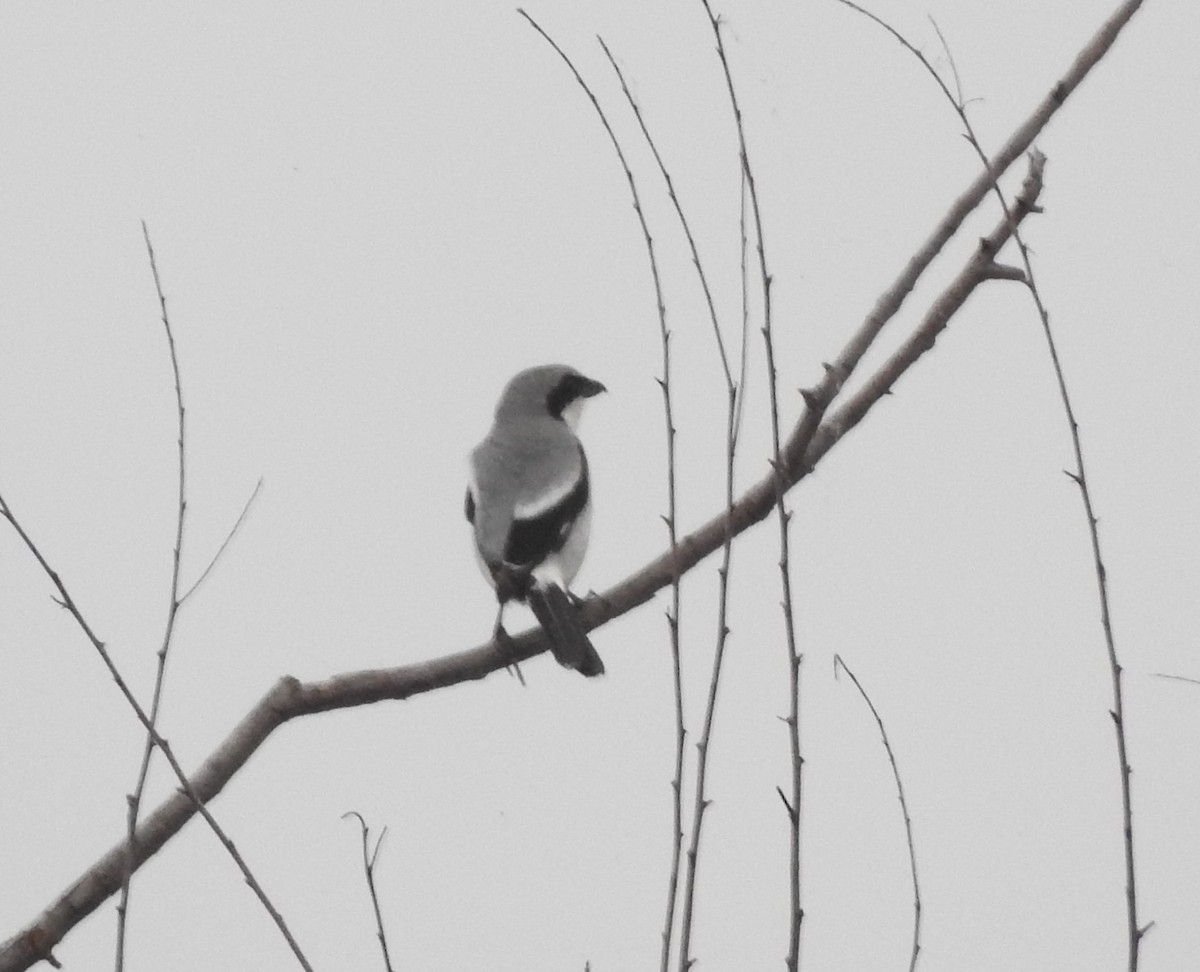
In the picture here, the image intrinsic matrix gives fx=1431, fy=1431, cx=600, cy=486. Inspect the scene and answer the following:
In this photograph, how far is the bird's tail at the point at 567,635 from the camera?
3.82m

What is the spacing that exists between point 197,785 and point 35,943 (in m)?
0.37

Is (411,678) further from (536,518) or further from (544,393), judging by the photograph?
(544,393)

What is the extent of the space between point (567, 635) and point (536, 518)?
0.48 meters

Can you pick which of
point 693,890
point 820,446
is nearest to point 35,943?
point 693,890

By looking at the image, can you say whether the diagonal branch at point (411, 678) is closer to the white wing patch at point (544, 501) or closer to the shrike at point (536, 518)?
the shrike at point (536, 518)

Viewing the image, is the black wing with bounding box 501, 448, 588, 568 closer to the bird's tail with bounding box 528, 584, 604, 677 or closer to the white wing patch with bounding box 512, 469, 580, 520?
the white wing patch with bounding box 512, 469, 580, 520

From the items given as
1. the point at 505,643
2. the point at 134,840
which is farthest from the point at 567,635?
the point at 134,840

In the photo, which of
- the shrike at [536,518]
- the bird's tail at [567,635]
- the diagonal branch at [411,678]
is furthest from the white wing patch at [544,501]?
the diagonal branch at [411,678]

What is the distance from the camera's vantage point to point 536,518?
4.21 meters

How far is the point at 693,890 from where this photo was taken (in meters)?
1.70

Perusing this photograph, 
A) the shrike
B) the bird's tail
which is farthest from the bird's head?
the bird's tail

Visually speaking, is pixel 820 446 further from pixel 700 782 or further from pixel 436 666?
pixel 700 782

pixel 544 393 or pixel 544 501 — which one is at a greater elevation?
pixel 544 393

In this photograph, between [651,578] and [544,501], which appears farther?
[544,501]
